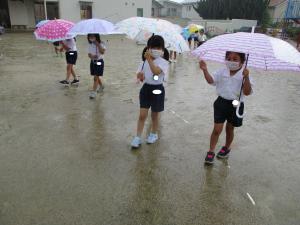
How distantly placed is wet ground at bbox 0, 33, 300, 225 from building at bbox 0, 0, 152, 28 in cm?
2086

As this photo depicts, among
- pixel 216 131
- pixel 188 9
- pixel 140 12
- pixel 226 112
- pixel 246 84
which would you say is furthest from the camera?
pixel 188 9

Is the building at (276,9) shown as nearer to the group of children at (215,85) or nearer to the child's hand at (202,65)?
the group of children at (215,85)

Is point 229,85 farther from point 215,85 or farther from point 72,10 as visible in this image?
point 72,10

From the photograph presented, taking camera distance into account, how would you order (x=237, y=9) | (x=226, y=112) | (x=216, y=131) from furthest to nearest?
(x=237, y=9)
(x=216, y=131)
(x=226, y=112)

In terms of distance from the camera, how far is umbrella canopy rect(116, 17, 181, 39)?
12.8ft

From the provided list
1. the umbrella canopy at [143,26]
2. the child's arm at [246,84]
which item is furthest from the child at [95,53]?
the child's arm at [246,84]

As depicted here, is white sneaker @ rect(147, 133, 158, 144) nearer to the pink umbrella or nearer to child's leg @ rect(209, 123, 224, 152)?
child's leg @ rect(209, 123, 224, 152)

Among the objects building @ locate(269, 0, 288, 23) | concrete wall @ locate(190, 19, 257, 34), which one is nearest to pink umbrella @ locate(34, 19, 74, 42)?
concrete wall @ locate(190, 19, 257, 34)

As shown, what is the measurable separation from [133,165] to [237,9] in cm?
3207

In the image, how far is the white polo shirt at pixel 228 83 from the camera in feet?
10.4

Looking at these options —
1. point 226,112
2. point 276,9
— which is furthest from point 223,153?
point 276,9

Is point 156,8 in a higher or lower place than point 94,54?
higher

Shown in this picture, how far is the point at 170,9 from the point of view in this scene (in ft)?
184

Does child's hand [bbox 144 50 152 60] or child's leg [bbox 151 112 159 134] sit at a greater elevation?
child's hand [bbox 144 50 152 60]
